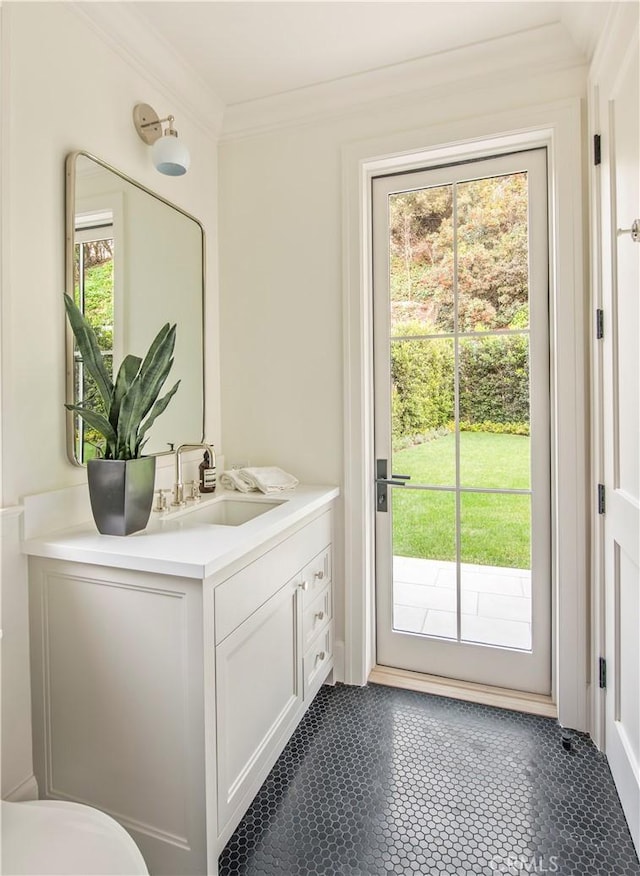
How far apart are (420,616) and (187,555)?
1310 millimetres

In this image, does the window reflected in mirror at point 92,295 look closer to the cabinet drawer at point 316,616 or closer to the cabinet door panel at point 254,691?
the cabinet door panel at point 254,691

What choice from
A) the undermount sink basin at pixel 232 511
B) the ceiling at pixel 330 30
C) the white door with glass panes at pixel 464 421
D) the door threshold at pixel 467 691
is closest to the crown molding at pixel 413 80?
the ceiling at pixel 330 30

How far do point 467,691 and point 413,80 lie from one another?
8.20 ft

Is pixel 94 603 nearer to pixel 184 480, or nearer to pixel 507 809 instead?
pixel 184 480

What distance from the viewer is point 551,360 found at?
186 cm

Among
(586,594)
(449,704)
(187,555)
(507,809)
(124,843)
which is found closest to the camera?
(124,843)

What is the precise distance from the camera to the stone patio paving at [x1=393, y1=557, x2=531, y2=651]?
196 centimetres

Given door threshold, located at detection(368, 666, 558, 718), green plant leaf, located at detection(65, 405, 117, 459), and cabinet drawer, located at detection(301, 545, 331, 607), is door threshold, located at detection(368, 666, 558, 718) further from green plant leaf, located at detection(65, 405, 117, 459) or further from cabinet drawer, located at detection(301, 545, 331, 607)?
green plant leaf, located at detection(65, 405, 117, 459)

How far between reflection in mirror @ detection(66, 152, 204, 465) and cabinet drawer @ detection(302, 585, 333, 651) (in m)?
0.84

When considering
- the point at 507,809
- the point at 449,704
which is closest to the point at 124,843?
the point at 507,809

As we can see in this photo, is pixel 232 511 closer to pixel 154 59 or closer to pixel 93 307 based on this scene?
pixel 93 307

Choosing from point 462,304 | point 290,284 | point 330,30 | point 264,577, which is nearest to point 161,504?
point 264,577

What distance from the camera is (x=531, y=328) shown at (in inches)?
74.8

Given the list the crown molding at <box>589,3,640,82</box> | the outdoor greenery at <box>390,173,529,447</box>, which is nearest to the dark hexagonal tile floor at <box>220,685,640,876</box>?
the outdoor greenery at <box>390,173,529,447</box>
